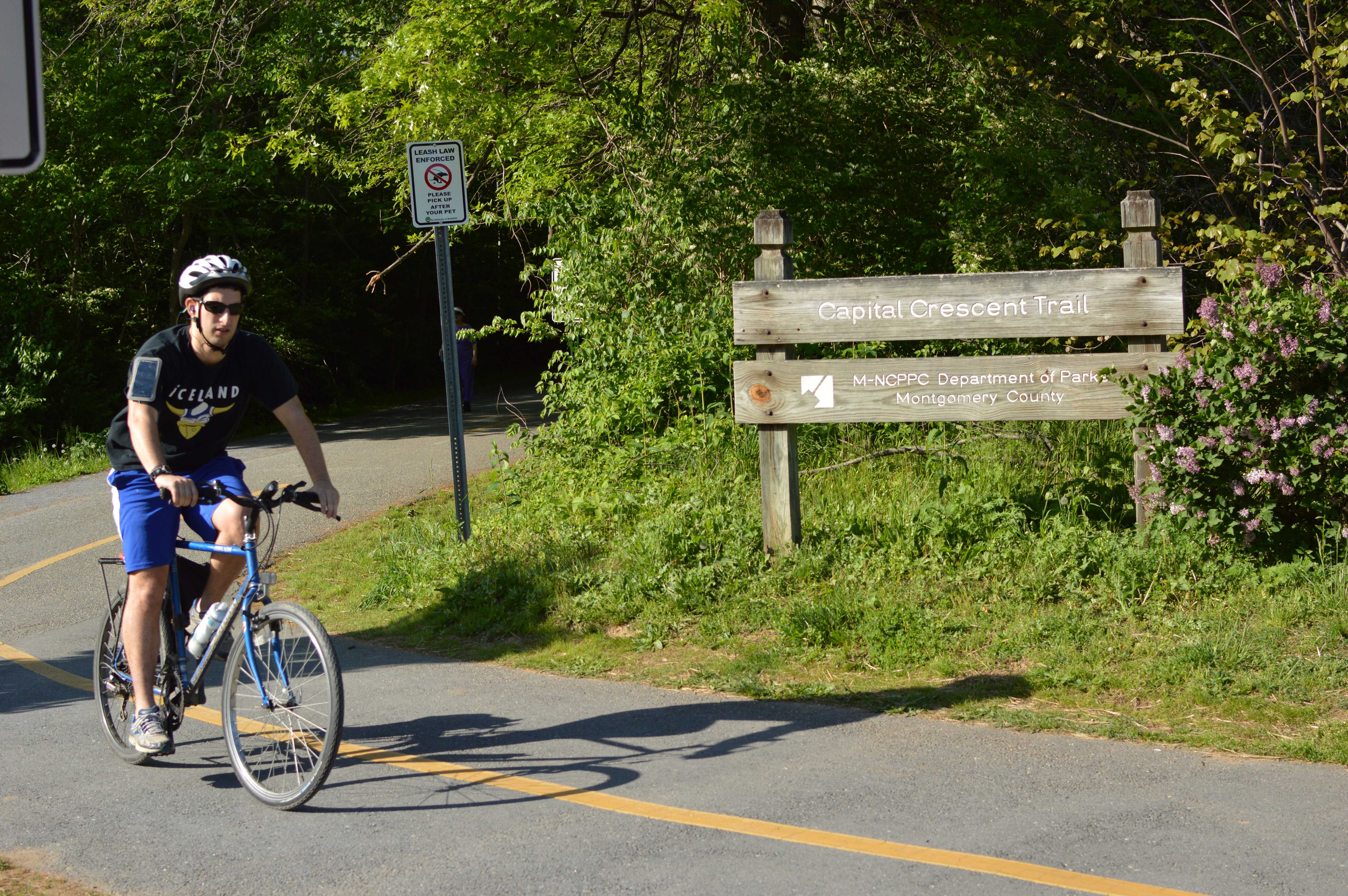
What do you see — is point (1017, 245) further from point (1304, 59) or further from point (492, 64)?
point (492, 64)

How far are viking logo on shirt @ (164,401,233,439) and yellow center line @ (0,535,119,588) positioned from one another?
585 centimetres

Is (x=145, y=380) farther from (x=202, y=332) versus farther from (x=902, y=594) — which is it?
(x=902, y=594)

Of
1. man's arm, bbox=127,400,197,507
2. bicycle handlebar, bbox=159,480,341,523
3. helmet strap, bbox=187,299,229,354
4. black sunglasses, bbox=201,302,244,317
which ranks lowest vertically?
bicycle handlebar, bbox=159,480,341,523

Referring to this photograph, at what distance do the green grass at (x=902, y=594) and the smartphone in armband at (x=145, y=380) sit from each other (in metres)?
2.71

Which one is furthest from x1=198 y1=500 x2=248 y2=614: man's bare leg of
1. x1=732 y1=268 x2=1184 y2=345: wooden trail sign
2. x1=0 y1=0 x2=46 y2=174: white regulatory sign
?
x1=732 y1=268 x2=1184 y2=345: wooden trail sign

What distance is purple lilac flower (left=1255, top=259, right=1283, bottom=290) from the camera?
7035mm

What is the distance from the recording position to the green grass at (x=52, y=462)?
15984 mm

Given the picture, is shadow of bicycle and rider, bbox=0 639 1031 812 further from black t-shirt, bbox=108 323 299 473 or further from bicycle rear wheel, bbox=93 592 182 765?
black t-shirt, bbox=108 323 299 473

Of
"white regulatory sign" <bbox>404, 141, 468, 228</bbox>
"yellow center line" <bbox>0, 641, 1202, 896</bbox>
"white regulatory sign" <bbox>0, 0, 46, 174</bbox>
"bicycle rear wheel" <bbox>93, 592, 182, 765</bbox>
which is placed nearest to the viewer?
"white regulatory sign" <bbox>0, 0, 46, 174</bbox>

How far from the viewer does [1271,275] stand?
704 cm

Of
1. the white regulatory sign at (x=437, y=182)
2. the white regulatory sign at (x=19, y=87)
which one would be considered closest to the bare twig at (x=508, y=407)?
the white regulatory sign at (x=437, y=182)

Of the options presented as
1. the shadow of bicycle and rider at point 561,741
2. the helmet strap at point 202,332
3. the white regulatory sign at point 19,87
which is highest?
the white regulatory sign at point 19,87

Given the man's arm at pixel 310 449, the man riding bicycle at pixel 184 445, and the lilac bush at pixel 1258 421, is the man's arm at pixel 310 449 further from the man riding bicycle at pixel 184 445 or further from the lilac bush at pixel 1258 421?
the lilac bush at pixel 1258 421

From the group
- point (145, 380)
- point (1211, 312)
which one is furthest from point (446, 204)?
point (1211, 312)
